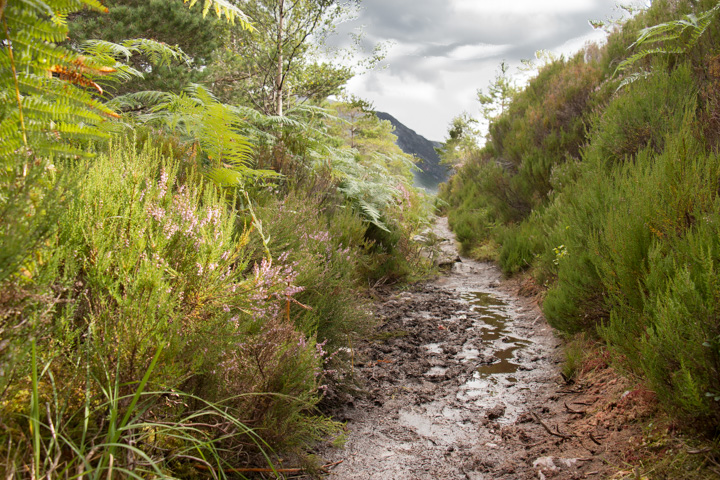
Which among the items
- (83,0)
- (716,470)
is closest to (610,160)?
(716,470)

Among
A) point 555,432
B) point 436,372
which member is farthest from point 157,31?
point 555,432

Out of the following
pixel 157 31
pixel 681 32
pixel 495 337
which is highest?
pixel 157 31

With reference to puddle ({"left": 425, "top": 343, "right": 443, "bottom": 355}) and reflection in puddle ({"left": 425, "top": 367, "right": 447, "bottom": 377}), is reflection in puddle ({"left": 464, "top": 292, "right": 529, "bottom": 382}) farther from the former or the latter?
puddle ({"left": 425, "top": 343, "right": 443, "bottom": 355})

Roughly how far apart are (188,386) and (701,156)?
10.7ft

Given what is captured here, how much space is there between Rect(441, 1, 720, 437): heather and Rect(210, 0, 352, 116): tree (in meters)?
5.39

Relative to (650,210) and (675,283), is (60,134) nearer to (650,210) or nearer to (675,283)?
(675,283)

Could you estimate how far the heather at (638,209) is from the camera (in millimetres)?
1978

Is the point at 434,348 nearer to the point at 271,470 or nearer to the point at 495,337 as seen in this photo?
the point at 495,337

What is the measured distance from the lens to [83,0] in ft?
4.60

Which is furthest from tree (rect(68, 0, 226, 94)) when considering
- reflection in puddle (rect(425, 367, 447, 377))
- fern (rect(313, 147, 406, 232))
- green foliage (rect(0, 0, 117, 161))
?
green foliage (rect(0, 0, 117, 161))

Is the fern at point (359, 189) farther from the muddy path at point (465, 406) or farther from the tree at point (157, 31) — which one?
the tree at point (157, 31)

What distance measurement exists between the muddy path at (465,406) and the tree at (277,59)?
6.48 meters

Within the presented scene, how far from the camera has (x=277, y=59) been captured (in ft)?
36.4

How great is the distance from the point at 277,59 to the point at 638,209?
32.5 ft
